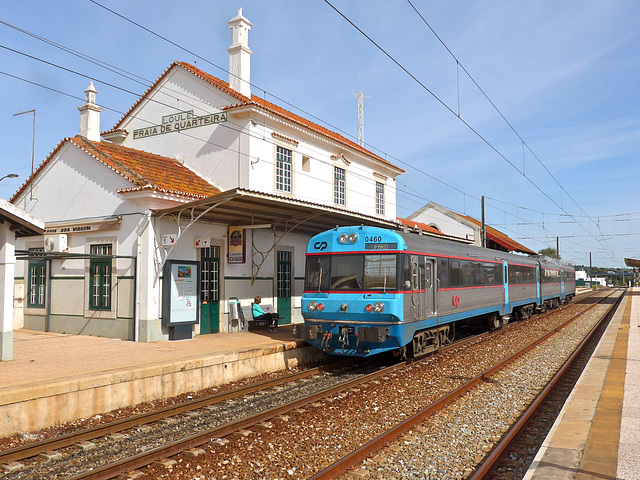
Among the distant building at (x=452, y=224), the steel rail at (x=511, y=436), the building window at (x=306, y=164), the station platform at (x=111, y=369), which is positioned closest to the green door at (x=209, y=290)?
the station platform at (x=111, y=369)

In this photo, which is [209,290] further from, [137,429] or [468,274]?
[137,429]

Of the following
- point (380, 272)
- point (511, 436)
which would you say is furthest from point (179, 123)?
point (511, 436)

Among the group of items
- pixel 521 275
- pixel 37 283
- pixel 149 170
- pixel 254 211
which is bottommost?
pixel 37 283

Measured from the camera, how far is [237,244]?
14.7 meters

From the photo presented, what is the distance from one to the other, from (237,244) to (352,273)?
4.78 meters

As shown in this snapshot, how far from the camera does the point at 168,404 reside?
8.74 metres

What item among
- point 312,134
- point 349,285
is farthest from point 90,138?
point 349,285

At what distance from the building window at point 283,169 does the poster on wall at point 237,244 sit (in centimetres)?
335

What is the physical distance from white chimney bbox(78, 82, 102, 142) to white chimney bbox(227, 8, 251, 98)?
4674 mm

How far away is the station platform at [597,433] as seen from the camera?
492cm

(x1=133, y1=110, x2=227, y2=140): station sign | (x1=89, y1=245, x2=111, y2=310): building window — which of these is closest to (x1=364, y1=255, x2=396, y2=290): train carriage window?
(x1=89, y1=245, x2=111, y2=310): building window

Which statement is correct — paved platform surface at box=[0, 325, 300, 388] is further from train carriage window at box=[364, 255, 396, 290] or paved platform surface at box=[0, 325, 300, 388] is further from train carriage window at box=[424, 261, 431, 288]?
train carriage window at box=[424, 261, 431, 288]

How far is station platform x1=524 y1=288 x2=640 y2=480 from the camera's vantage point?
4.92 meters

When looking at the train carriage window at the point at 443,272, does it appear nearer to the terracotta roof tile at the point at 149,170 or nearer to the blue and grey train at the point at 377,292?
the blue and grey train at the point at 377,292
